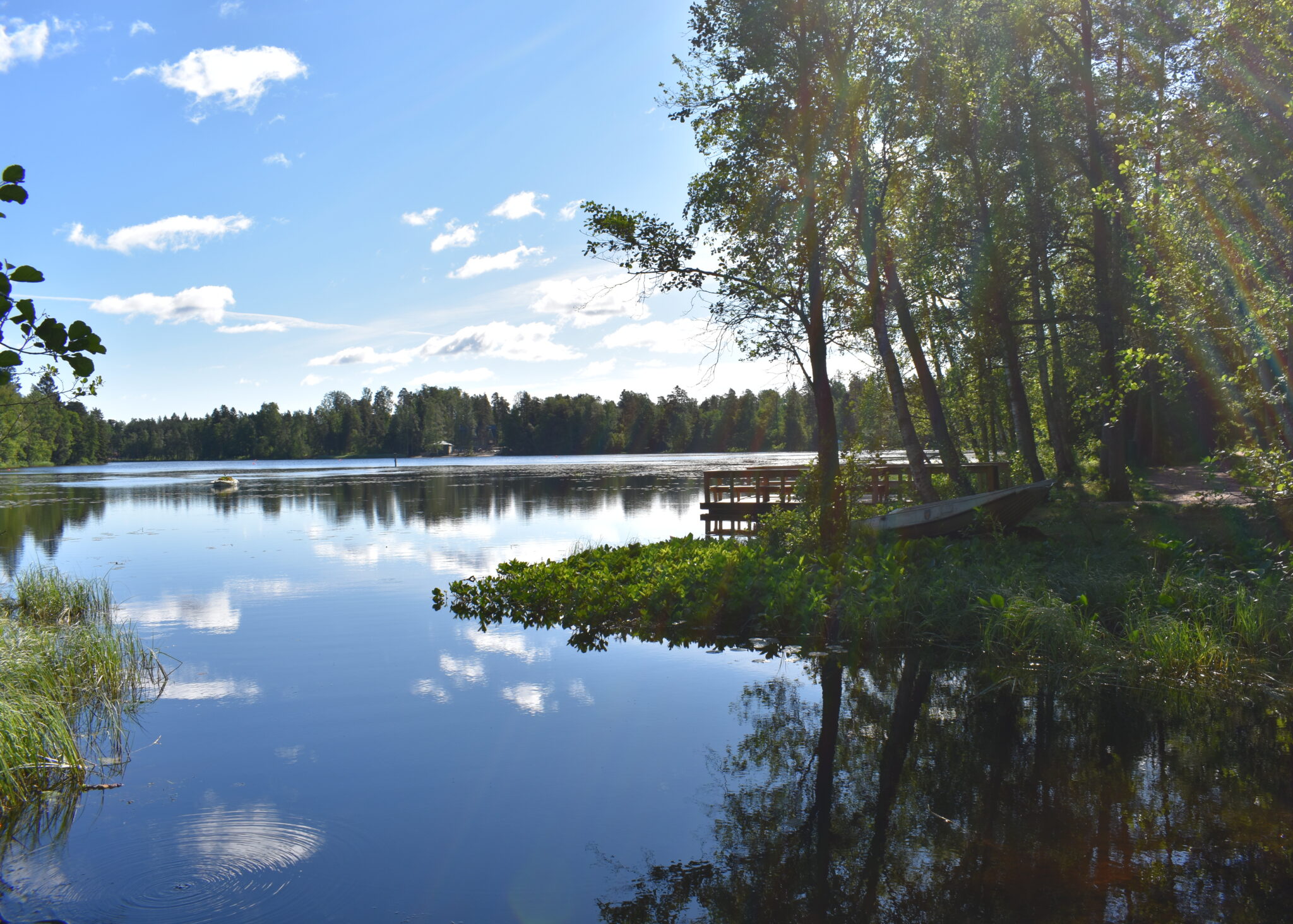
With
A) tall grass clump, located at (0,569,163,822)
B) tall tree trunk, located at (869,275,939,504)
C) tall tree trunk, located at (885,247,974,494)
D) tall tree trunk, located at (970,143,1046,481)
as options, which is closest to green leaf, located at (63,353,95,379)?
tall grass clump, located at (0,569,163,822)

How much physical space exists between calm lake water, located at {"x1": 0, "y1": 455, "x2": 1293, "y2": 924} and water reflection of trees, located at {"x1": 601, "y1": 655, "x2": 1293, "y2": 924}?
0.02 meters

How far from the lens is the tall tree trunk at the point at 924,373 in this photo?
17.9m

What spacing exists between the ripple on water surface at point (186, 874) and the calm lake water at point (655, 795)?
2 cm

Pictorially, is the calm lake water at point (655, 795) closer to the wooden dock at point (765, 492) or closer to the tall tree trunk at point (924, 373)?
the tall tree trunk at point (924, 373)

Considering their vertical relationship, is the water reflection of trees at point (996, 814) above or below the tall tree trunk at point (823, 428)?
below

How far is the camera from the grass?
909cm

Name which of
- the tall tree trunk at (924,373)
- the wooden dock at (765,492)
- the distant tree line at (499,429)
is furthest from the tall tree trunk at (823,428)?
the distant tree line at (499,429)

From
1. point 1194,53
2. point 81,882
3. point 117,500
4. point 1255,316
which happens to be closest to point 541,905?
point 81,882

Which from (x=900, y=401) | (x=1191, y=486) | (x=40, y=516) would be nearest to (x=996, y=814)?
(x=900, y=401)

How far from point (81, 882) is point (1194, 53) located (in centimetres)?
1942

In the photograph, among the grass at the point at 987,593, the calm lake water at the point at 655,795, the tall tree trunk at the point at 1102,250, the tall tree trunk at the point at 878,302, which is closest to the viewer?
the calm lake water at the point at 655,795

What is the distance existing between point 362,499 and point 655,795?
125ft

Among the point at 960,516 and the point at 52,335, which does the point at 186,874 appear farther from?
the point at 960,516

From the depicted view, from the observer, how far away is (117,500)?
42562mm
